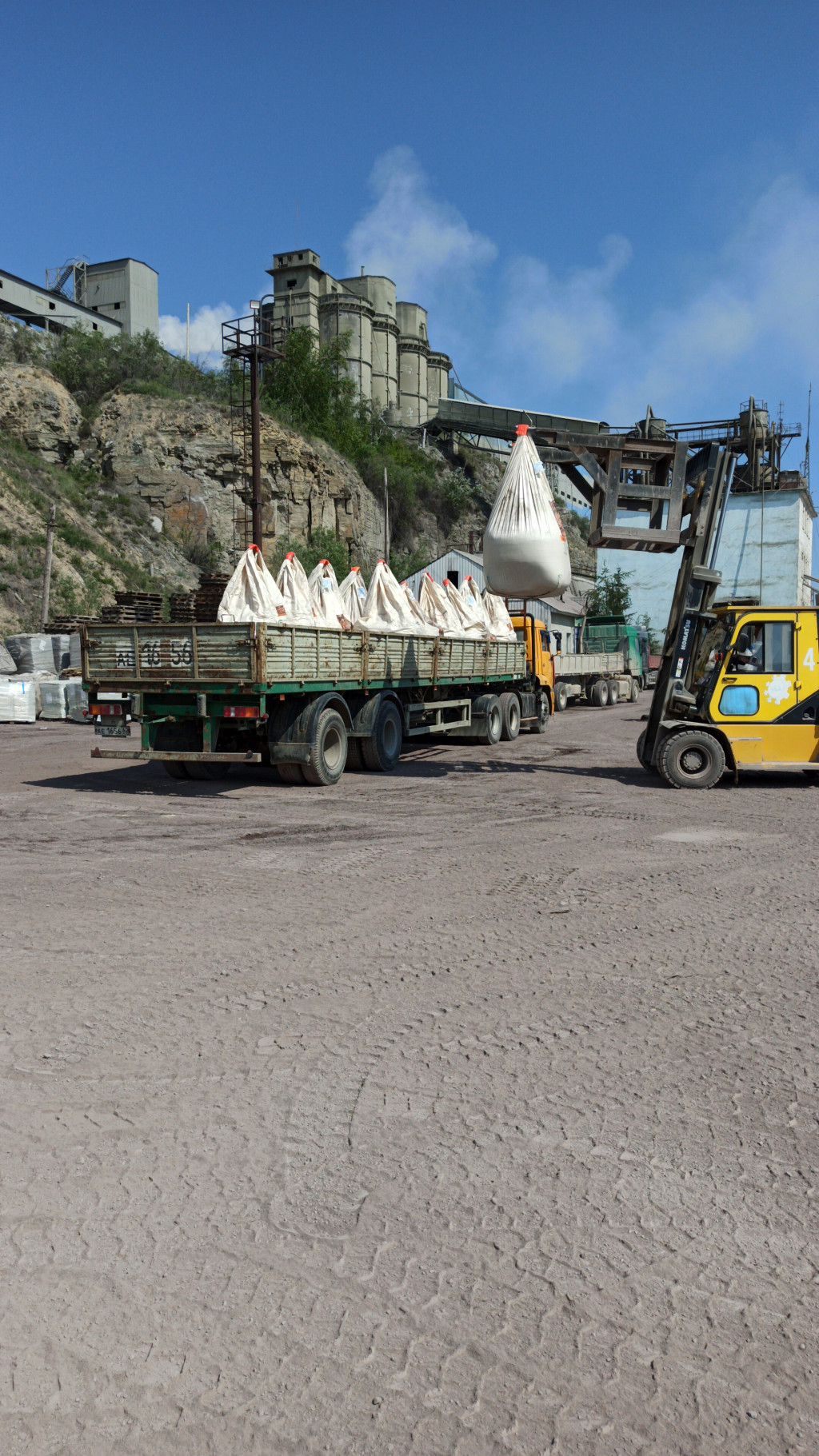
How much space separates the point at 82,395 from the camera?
50781 mm

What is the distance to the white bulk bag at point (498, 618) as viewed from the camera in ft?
67.6

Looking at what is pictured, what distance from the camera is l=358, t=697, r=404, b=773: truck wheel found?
13977 mm

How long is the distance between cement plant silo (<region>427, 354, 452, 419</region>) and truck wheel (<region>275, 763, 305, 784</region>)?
279ft

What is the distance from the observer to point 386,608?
15555 mm

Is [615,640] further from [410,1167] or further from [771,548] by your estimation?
[410,1167]

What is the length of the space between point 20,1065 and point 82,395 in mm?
52591

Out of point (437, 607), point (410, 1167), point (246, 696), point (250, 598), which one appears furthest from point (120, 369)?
point (410, 1167)

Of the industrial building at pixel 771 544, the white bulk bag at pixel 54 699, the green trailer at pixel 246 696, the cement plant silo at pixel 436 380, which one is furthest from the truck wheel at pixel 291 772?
the cement plant silo at pixel 436 380

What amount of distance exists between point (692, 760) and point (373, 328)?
81.1 meters

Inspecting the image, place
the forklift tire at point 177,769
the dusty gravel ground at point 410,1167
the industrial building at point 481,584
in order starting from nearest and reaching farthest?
the dusty gravel ground at point 410,1167
the forklift tire at point 177,769
the industrial building at point 481,584

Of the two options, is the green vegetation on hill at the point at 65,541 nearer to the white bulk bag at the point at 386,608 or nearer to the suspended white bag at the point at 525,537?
the white bulk bag at the point at 386,608

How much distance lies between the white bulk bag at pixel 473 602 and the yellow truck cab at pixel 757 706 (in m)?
7.87

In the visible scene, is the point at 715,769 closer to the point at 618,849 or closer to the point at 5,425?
the point at 618,849

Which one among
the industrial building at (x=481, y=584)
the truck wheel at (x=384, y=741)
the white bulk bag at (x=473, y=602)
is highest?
the industrial building at (x=481, y=584)
